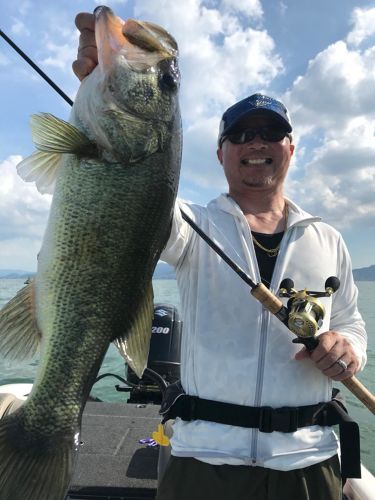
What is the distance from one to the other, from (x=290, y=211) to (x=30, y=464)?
2.22 metres

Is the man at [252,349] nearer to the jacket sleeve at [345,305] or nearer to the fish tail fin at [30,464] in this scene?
the jacket sleeve at [345,305]

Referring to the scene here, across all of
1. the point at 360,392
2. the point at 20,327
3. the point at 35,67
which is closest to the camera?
the point at 20,327

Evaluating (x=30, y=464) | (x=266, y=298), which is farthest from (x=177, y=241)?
(x=30, y=464)

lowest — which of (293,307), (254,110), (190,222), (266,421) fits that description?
(266,421)

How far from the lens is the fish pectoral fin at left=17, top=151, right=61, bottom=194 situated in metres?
2.06

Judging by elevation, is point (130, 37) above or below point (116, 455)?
above

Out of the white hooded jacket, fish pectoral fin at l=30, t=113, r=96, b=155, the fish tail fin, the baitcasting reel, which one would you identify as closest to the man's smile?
the white hooded jacket

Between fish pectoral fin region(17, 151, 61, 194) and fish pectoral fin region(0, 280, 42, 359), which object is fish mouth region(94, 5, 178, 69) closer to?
fish pectoral fin region(17, 151, 61, 194)

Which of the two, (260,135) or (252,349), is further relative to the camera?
(260,135)

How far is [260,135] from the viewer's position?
125 inches

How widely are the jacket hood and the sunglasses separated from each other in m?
0.41

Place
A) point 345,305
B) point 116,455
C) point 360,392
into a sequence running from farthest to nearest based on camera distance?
point 116,455
point 345,305
point 360,392

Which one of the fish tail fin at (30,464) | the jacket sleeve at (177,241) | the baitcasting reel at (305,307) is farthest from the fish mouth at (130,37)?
the fish tail fin at (30,464)

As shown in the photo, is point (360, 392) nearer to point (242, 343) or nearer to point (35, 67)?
point (242, 343)
